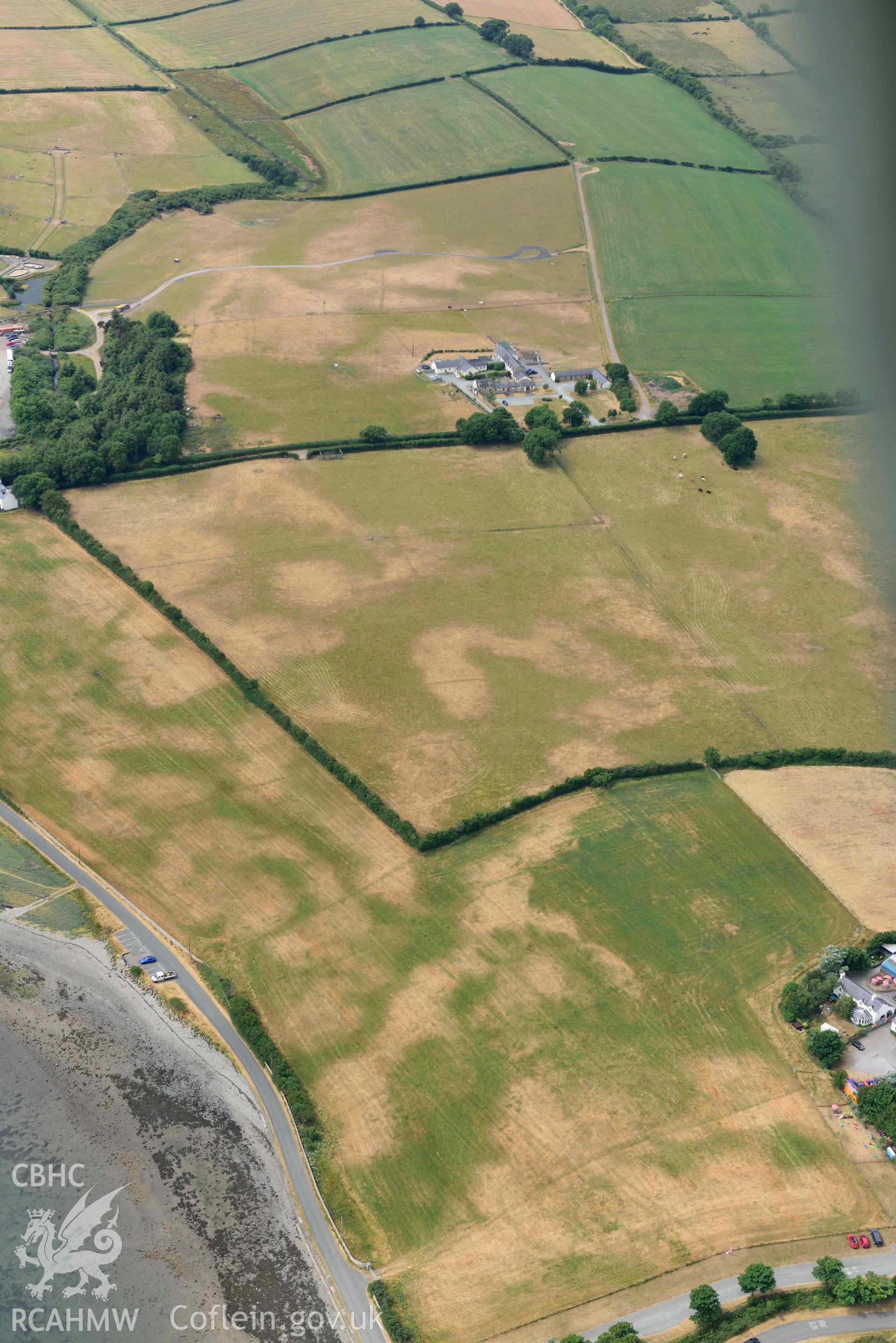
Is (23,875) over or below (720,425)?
below

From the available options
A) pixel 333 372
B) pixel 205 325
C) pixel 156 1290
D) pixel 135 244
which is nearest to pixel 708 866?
pixel 156 1290

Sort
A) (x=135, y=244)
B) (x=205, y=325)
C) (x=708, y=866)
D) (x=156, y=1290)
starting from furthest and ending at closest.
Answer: (x=135, y=244)
(x=205, y=325)
(x=708, y=866)
(x=156, y=1290)

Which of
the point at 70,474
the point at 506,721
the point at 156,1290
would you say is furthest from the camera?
the point at 70,474

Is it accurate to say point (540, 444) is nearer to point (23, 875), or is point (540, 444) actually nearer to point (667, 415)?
point (667, 415)

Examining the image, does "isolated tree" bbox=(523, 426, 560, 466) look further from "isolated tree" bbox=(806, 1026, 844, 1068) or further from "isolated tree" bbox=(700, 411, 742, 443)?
"isolated tree" bbox=(806, 1026, 844, 1068)

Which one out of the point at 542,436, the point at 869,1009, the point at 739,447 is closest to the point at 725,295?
the point at 739,447

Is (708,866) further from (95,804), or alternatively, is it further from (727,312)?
(727,312)

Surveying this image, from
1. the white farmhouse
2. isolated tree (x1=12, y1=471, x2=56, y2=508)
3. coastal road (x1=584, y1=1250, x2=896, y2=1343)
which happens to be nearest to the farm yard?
isolated tree (x1=12, y1=471, x2=56, y2=508)
